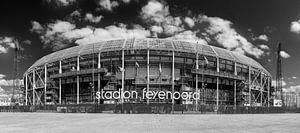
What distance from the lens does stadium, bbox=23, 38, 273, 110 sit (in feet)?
263

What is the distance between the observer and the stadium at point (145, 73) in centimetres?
8019

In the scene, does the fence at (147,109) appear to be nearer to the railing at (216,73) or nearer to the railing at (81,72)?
the railing at (81,72)

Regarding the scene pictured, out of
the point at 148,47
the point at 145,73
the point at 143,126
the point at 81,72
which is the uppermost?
the point at 148,47

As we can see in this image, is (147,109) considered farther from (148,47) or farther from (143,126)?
(143,126)

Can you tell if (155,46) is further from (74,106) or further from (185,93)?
(74,106)

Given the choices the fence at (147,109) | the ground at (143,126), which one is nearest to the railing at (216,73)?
the fence at (147,109)

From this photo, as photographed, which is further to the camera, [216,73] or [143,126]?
[216,73]

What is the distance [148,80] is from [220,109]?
2548cm

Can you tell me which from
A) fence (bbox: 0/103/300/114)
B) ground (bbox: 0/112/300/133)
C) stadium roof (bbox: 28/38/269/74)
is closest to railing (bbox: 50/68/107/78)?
stadium roof (bbox: 28/38/269/74)

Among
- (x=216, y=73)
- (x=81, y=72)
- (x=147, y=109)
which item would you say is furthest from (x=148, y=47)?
(x=147, y=109)

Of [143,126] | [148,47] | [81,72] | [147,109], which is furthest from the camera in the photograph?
[81,72]

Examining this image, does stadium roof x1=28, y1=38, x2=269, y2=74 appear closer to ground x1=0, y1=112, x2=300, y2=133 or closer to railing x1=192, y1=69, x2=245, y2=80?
railing x1=192, y1=69, x2=245, y2=80

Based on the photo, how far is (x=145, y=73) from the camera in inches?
3223

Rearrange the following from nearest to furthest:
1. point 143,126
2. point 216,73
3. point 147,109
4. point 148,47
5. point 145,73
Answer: point 143,126
point 147,109
point 148,47
point 145,73
point 216,73
